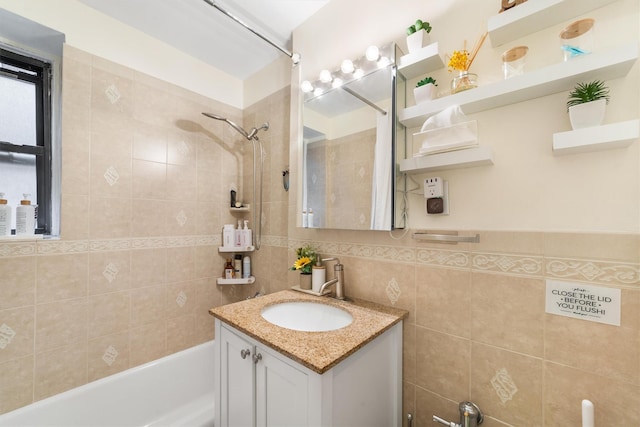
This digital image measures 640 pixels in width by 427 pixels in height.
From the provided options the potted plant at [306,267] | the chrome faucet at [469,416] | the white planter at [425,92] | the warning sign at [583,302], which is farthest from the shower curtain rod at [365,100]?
the chrome faucet at [469,416]

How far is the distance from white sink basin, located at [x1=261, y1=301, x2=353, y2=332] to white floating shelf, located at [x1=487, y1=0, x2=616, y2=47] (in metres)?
1.22

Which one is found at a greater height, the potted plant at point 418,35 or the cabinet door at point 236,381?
the potted plant at point 418,35

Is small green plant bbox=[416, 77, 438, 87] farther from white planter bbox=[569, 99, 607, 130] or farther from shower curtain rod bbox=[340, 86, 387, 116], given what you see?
white planter bbox=[569, 99, 607, 130]

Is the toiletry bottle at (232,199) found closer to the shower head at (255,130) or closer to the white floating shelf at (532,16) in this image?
the shower head at (255,130)

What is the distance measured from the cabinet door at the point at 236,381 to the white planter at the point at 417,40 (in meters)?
1.37

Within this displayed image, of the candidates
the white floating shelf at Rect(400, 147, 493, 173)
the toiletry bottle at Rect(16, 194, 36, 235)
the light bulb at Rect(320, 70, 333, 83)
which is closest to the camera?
the white floating shelf at Rect(400, 147, 493, 173)

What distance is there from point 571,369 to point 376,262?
720 mm

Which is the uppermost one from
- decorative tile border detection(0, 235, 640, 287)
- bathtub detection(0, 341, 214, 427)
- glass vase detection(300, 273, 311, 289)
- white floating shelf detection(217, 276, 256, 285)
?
decorative tile border detection(0, 235, 640, 287)

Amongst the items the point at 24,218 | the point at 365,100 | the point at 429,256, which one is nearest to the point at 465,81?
the point at 365,100

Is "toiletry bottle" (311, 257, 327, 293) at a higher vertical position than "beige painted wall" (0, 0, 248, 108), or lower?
lower

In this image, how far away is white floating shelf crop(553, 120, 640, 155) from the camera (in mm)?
689

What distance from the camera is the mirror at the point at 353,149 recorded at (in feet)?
3.86

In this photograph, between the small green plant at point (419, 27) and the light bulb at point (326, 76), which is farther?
the light bulb at point (326, 76)

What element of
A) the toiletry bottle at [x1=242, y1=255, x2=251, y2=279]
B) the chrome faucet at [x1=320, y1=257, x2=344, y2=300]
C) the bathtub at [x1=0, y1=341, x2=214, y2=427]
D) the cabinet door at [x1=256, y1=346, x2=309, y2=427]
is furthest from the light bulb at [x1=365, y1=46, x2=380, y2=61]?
the bathtub at [x1=0, y1=341, x2=214, y2=427]
